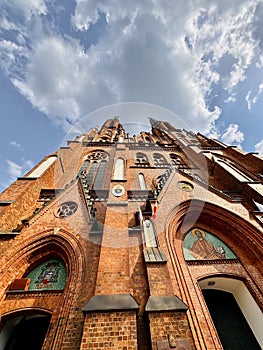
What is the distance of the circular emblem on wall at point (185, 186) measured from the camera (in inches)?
331

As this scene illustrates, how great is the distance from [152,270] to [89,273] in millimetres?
2036

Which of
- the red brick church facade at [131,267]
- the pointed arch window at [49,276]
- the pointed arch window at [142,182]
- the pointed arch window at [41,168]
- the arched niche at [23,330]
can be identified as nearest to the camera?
the red brick church facade at [131,267]

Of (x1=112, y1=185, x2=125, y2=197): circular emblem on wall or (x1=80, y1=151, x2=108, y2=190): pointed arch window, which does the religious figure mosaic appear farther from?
(x1=80, y1=151, x2=108, y2=190): pointed arch window

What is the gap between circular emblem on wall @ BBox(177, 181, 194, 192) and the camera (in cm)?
841

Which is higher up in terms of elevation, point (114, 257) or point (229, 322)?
point (114, 257)

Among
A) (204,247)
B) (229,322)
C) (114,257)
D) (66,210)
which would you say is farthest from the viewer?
(66,210)

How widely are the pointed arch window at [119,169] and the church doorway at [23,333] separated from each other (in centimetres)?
615

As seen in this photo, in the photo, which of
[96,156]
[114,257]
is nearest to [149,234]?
[114,257]

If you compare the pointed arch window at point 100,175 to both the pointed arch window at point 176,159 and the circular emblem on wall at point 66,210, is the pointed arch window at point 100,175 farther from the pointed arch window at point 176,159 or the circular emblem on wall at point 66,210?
the pointed arch window at point 176,159

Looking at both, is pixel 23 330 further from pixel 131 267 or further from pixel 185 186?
pixel 185 186

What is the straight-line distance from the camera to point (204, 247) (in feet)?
22.5

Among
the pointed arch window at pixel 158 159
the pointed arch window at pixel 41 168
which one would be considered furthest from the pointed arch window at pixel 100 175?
the pointed arch window at pixel 158 159

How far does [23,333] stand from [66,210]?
166 inches

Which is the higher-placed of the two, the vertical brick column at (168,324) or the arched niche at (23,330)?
the arched niche at (23,330)
